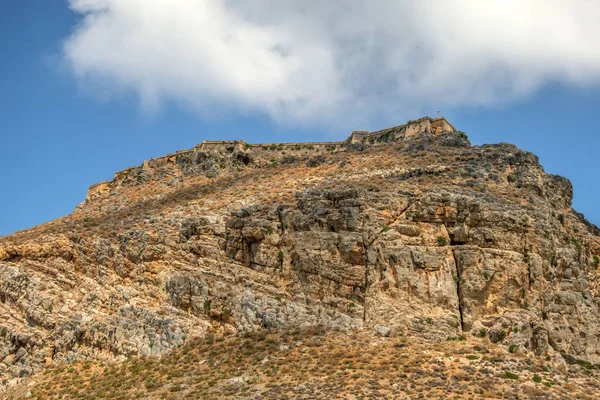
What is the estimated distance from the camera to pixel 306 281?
27656 millimetres

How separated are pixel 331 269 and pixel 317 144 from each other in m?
21.9

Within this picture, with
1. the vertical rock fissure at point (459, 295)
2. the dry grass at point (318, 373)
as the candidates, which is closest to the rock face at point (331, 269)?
the vertical rock fissure at point (459, 295)

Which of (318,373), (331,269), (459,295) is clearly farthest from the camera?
(331,269)

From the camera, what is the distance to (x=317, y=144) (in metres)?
47.9

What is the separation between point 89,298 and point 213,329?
691 centimetres

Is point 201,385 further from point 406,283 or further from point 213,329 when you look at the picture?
point 406,283

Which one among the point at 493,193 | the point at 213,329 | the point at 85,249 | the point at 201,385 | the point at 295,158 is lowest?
the point at 201,385

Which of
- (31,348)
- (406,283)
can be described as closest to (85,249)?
(31,348)

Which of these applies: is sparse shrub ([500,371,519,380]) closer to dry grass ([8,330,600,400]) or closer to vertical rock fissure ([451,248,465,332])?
dry grass ([8,330,600,400])

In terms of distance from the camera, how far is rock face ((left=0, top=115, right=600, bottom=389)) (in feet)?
85.6

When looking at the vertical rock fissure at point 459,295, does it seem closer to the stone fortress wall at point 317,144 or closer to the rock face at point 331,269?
the rock face at point 331,269

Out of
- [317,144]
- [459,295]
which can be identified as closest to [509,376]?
[459,295]

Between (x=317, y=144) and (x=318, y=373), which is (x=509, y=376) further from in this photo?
(x=317, y=144)

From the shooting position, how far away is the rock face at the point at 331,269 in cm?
2608
